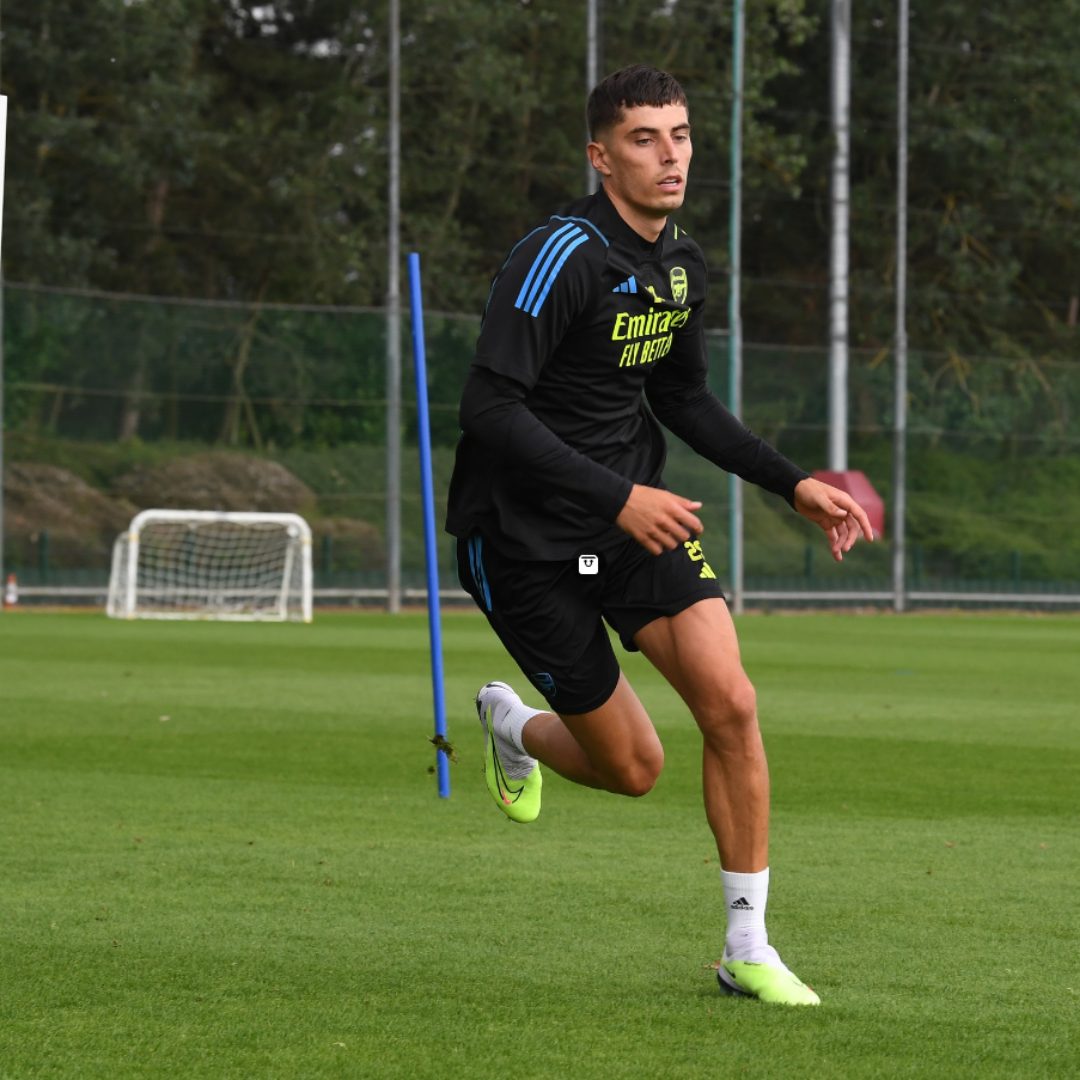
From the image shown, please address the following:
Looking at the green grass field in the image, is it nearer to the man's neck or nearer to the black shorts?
the black shorts

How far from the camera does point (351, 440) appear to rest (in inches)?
1380

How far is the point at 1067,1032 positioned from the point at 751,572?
108 ft

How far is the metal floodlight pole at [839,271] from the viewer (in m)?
38.2

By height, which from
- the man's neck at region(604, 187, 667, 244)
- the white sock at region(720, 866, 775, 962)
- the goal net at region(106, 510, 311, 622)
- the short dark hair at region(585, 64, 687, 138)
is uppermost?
the short dark hair at region(585, 64, 687, 138)

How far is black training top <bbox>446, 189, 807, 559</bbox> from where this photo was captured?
5.57 meters

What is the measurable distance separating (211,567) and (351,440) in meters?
3.46

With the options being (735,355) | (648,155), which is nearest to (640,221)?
(648,155)

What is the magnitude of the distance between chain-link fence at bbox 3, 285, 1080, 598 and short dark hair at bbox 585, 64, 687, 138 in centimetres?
2764

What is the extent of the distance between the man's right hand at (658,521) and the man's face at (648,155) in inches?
33.0

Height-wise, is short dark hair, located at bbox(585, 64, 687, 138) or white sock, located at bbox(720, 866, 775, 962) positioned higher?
short dark hair, located at bbox(585, 64, 687, 138)

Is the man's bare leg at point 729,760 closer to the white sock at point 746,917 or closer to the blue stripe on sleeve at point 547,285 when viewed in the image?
the white sock at point 746,917

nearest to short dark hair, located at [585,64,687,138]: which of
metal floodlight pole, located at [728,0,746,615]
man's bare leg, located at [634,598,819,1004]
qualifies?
man's bare leg, located at [634,598,819,1004]

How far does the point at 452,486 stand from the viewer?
6.13 m

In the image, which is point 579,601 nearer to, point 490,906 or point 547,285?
point 547,285
